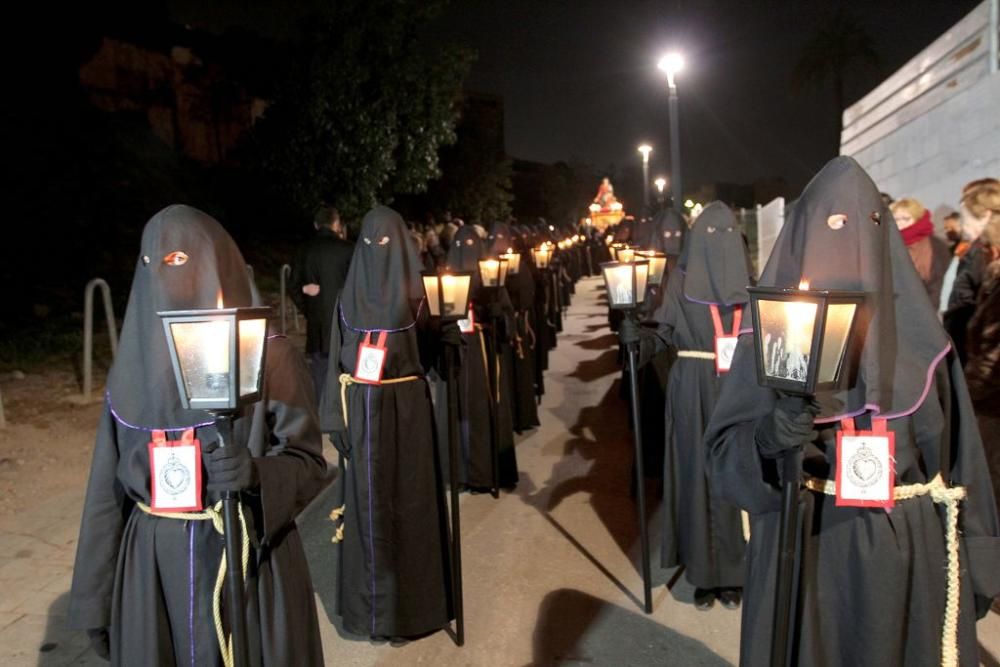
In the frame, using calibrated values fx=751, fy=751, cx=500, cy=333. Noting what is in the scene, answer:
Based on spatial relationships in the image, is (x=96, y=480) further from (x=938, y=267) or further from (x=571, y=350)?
(x=571, y=350)

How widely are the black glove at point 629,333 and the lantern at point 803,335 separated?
7.74 ft

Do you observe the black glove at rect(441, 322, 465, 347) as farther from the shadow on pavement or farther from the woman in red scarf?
the woman in red scarf

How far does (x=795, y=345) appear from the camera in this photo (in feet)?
6.61

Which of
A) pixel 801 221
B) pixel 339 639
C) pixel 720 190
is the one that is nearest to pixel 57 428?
pixel 339 639

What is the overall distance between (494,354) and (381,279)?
3122 mm

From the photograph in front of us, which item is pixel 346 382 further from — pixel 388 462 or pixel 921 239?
pixel 921 239

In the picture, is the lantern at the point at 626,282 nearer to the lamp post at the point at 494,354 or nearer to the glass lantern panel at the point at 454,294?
the glass lantern panel at the point at 454,294

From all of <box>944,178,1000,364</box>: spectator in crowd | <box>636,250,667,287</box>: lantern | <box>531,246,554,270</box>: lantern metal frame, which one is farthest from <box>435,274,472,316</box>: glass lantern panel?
<box>531,246,554,270</box>: lantern metal frame

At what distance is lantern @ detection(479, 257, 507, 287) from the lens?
751 centimetres

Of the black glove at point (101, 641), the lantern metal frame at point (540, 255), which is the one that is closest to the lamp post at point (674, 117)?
the lantern metal frame at point (540, 255)

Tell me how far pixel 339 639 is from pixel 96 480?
7.56 feet

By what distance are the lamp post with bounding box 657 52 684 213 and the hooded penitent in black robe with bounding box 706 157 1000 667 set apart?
1208cm

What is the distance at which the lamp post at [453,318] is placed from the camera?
171 inches

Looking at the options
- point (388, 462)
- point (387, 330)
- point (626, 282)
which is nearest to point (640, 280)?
point (626, 282)
